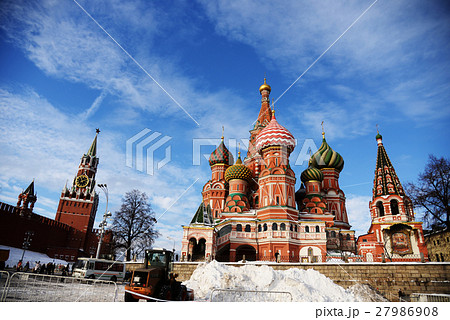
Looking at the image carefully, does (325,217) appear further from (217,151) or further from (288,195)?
(217,151)

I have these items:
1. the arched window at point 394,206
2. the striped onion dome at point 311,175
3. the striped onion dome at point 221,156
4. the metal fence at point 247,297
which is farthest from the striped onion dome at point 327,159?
the metal fence at point 247,297

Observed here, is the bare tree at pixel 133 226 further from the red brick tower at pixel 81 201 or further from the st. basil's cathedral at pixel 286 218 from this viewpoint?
the red brick tower at pixel 81 201

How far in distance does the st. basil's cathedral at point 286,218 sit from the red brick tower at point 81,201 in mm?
30064

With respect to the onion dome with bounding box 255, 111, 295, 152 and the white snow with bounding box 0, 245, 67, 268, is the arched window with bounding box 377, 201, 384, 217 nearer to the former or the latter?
the onion dome with bounding box 255, 111, 295, 152

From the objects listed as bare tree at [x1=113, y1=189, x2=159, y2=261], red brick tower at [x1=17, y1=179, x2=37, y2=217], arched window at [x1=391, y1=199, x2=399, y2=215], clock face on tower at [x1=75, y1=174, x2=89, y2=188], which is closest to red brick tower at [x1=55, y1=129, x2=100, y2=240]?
clock face on tower at [x1=75, y1=174, x2=89, y2=188]

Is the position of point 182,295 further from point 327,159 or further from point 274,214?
point 327,159

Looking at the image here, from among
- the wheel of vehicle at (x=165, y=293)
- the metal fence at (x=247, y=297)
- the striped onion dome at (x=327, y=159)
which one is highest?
the striped onion dome at (x=327, y=159)

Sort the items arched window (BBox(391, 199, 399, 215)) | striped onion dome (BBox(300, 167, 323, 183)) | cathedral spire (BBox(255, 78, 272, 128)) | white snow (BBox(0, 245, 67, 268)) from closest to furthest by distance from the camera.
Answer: white snow (BBox(0, 245, 67, 268)), arched window (BBox(391, 199, 399, 215)), striped onion dome (BBox(300, 167, 323, 183)), cathedral spire (BBox(255, 78, 272, 128))

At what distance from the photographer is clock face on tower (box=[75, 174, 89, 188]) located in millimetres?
59906

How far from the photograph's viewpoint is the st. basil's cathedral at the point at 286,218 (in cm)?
3017

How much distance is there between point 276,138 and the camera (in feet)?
116

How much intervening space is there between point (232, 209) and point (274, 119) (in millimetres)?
14027

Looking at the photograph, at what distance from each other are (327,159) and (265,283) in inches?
1167

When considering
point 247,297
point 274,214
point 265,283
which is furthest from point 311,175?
point 247,297
